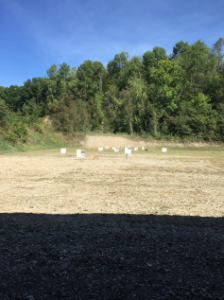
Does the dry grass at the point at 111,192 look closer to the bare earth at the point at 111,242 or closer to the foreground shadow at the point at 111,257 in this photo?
the bare earth at the point at 111,242

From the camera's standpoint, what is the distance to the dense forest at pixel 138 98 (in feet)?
134

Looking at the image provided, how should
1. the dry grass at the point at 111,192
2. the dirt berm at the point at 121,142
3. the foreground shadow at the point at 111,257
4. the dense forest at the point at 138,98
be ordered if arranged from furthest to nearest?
the dense forest at the point at 138,98, the dirt berm at the point at 121,142, the dry grass at the point at 111,192, the foreground shadow at the point at 111,257

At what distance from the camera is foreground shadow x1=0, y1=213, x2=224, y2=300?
3.33 m

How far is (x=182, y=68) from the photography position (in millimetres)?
49469

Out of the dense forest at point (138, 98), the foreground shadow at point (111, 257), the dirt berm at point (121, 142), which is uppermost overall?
the dense forest at point (138, 98)

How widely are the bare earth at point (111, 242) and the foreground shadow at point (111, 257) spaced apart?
1 cm

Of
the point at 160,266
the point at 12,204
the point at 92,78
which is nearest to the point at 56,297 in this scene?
the point at 160,266

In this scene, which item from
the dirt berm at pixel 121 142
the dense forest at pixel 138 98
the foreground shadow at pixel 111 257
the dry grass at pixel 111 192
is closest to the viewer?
the foreground shadow at pixel 111 257

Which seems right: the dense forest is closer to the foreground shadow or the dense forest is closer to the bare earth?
the bare earth

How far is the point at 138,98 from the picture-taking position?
4653 centimetres

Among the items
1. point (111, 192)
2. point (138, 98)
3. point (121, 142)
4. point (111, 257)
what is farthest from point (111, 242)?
point (138, 98)

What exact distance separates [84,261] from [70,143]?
119 ft

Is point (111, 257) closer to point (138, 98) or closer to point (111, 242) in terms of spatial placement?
point (111, 242)

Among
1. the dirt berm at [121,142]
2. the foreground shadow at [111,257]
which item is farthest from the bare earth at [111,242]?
the dirt berm at [121,142]
